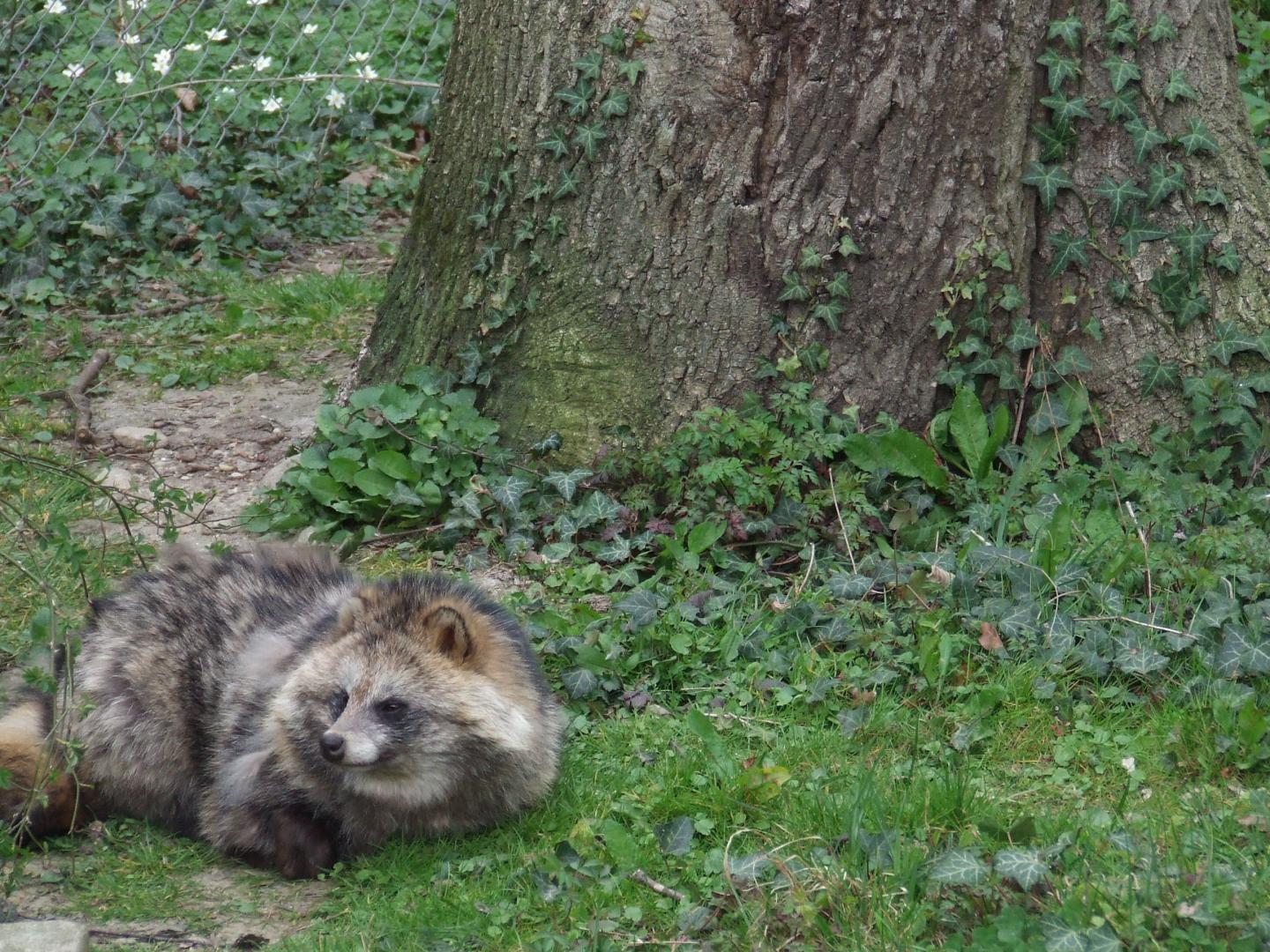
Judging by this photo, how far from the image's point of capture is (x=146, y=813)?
4230 millimetres

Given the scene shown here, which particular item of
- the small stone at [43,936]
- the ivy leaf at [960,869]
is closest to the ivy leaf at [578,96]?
the ivy leaf at [960,869]

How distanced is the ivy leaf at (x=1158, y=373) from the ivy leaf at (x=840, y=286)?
1110 millimetres

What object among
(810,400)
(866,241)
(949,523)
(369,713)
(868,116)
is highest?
(868,116)

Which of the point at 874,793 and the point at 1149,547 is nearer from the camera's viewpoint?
the point at 874,793

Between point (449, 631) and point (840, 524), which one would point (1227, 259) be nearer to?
point (840, 524)

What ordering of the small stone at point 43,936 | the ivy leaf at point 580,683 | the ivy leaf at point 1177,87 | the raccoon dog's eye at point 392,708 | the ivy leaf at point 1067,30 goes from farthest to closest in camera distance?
the ivy leaf at point 1177,87 → the ivy leaf at point 1067,30 → the ivy leaf at point 580,683 → the raccoon dog's eye at point 392,708 → the small stone at point 43,936

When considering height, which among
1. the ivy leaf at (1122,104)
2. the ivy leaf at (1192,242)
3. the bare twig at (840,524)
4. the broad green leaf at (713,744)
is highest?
the ivy leaf at (1122,104)

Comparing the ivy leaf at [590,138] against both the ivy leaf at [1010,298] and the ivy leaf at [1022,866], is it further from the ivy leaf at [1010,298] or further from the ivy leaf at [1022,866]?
the ivy leaf at [1022,866]

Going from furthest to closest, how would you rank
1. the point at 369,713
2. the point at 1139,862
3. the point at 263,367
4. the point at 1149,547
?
the point at 263,367, the point at 1149,547, the point at 369,713, the point at 1139,862

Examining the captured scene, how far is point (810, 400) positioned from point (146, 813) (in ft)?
8.62

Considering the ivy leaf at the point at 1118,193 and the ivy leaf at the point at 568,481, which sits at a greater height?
the ivy leaf at the point at 1118,193

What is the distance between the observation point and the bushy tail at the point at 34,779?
3.96 meters

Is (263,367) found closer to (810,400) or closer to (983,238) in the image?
(810,400)

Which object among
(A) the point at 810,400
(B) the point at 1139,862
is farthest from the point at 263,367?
(B) the point at 1139,862
